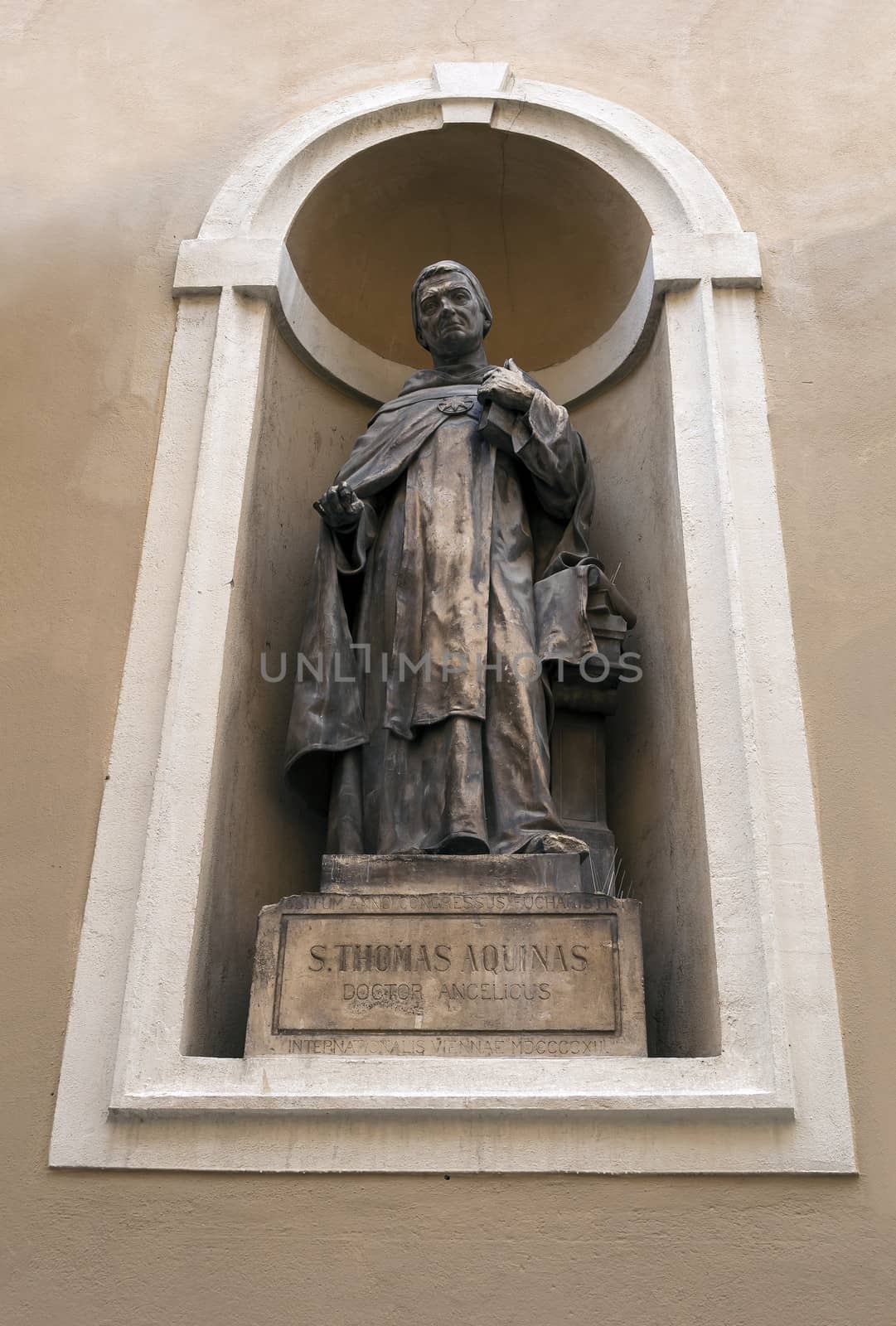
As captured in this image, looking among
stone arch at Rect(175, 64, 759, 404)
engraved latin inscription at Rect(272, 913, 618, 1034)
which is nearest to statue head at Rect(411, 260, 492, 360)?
stone arch at Rect(175, 64, 759, 404)

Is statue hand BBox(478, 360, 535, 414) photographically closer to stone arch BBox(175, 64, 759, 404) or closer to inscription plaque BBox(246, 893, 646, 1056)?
stone arch BBox(175, 64, 759, 404)

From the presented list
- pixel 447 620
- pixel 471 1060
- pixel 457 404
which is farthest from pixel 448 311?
pixel 471 1060

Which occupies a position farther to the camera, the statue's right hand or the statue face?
the statue face

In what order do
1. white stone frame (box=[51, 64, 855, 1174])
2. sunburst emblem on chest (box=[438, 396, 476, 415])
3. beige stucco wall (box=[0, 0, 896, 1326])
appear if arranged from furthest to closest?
1. sunburst emblem on chest (box=[438, 396, 476, 415])
2. white stone frame (box=[51, 64, 855, 1174])
3. beige stucco wall (box=[0, 0, 896, 1326])

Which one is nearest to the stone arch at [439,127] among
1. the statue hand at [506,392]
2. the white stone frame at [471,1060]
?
the white stone frame at [471,1060]

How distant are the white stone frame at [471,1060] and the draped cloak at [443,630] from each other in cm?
38

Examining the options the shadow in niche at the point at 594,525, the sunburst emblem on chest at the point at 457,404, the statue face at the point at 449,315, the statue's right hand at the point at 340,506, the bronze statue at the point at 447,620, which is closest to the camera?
the shadow in niche at the point at 594,525

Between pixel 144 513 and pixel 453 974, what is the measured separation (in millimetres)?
1667

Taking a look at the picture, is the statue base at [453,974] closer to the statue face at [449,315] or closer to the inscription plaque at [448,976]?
the inscription plaque at [448,976]

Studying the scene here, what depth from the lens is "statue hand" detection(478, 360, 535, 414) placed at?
15.0ft

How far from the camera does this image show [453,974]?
3.64 m

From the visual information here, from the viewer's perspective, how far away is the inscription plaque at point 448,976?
11.7 ft

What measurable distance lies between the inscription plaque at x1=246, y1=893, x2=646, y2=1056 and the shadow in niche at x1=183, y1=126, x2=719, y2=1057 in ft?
0.70

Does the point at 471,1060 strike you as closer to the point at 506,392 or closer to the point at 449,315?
the point at 506,392
